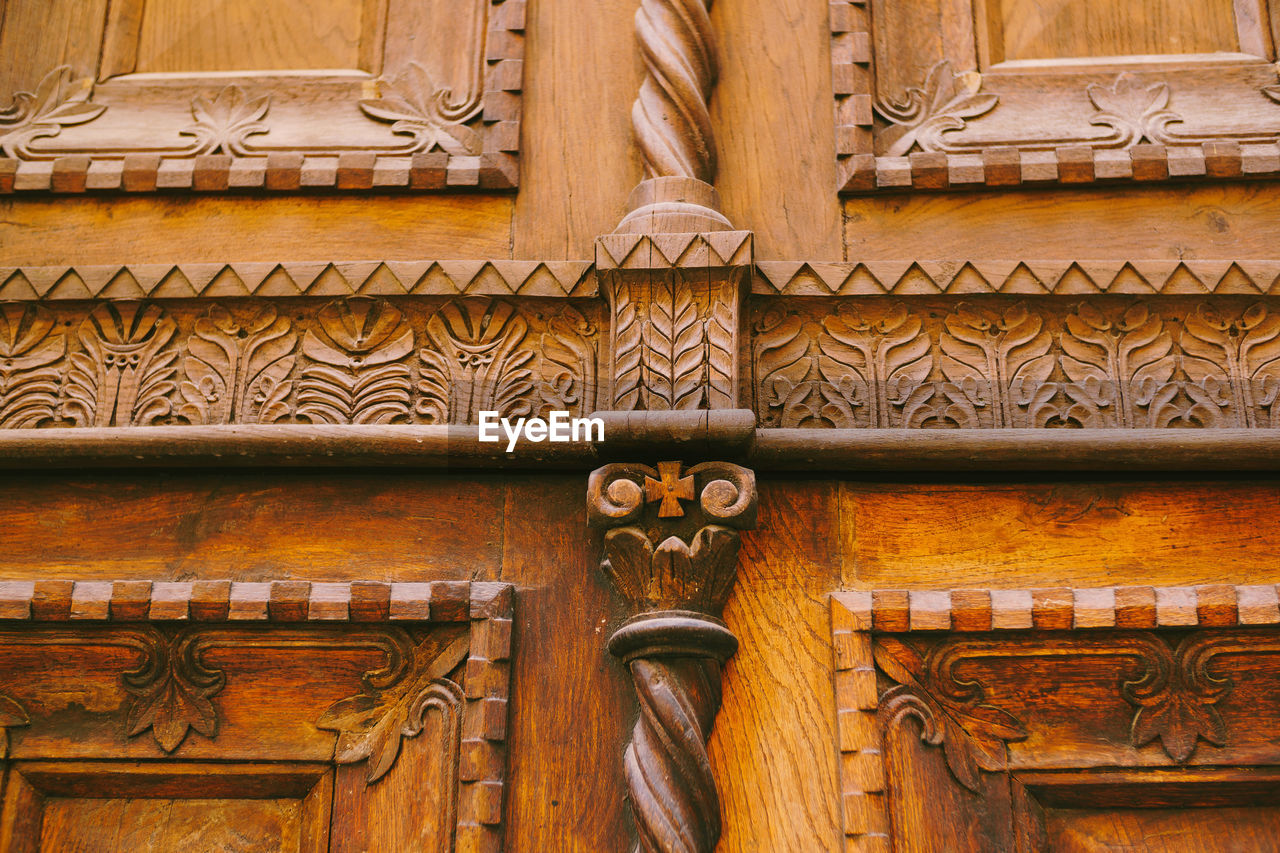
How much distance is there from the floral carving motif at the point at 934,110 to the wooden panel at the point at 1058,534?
507 mm

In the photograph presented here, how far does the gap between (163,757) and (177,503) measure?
12.4 inches

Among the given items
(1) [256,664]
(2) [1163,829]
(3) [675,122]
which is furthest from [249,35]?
(2) [1163,829]

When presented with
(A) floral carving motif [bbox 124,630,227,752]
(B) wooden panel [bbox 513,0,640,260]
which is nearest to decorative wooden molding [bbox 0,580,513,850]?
(A) floral carving motif [bbox 124,630,227,752]

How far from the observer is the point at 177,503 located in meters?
1.38

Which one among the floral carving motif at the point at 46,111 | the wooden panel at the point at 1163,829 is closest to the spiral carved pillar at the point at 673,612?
the wooden panel at the point at 1163,829

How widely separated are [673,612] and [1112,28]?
113 cm

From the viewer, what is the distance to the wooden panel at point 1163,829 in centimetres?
124

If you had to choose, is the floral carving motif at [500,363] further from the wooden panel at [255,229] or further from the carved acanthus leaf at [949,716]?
the carved acanthus leaf at [949,716]

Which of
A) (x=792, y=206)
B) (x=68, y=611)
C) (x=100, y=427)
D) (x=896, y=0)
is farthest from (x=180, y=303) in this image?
(x=896, y=0)

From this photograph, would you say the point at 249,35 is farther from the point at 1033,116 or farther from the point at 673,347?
the point at 1033,116

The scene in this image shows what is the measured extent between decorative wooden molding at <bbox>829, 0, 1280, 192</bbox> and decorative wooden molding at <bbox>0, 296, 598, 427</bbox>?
49 centimetres

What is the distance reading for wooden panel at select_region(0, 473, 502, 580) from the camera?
4.40ft

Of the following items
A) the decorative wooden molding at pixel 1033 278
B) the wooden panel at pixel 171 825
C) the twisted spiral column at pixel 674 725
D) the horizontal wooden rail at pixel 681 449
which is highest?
the decorative wooden molding at pixel 1033 278

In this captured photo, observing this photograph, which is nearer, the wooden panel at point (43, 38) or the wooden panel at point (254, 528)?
the wooden panel at point (254, 528)
